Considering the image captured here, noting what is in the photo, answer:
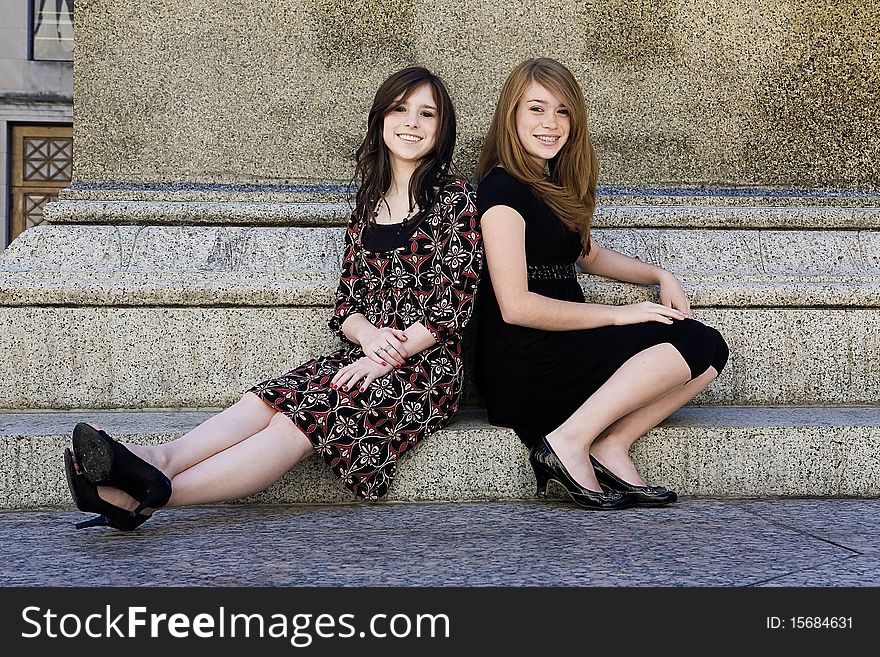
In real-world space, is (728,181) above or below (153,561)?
above

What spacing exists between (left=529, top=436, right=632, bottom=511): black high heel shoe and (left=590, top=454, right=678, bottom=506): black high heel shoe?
32mm

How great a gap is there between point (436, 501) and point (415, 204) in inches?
40.3

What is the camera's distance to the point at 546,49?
492 centimetres

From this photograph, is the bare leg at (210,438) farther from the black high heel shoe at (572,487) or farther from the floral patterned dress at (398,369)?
the black high heel shoe at (572,487)

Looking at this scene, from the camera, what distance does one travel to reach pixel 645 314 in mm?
3730

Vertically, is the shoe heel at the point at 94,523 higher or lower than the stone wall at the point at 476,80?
lower

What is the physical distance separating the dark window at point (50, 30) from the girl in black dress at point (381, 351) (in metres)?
16.9

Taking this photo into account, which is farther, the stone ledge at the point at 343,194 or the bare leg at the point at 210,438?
the stone ledge at the point at 343,194

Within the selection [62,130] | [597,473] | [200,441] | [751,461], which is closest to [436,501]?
[597,473]

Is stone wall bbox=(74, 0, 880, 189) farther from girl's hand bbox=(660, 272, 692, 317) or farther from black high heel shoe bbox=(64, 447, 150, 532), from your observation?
black high heel shoe bbox=(64, 447, 150, 532)

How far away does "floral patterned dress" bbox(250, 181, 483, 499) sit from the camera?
11.6ft

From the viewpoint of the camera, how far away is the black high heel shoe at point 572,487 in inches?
140

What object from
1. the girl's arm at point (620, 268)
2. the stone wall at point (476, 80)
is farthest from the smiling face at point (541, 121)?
the stone wall at point (476, 80)

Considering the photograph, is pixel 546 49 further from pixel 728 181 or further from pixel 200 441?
pixel 200 441
